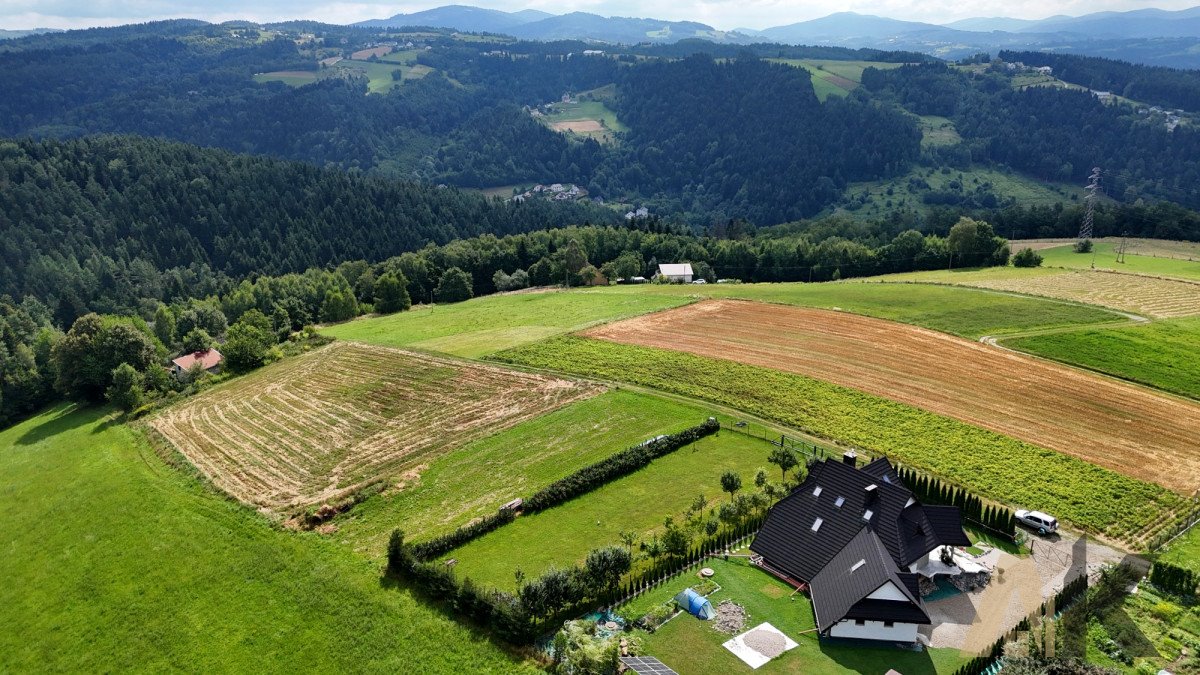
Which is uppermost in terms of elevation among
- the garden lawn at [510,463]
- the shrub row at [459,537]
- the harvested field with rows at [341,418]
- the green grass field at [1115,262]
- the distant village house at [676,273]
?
the shrub row at [459,537]

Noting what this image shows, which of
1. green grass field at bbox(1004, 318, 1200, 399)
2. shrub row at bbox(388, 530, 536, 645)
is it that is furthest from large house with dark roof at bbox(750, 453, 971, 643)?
green grass field at bbox(1004, 318, 1200, 399)

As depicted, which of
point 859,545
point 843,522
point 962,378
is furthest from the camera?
point 962,378

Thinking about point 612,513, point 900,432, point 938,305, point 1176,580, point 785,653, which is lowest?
point 938,305

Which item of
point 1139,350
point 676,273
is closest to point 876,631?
point 1139,350

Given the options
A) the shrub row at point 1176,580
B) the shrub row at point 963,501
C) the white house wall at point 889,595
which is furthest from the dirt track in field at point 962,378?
the white house wall at point 889,595

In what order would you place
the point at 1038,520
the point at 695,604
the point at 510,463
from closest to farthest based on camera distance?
1. the point at 695,604
2. the point at 1038,520
3. the point at 510,463

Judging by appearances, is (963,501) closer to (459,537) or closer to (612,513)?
(612,513)

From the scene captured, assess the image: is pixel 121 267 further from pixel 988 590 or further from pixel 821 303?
pixel 988 590

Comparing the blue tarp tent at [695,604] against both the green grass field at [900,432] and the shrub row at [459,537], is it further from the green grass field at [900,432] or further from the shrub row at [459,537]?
the green grass field at [900,432]
